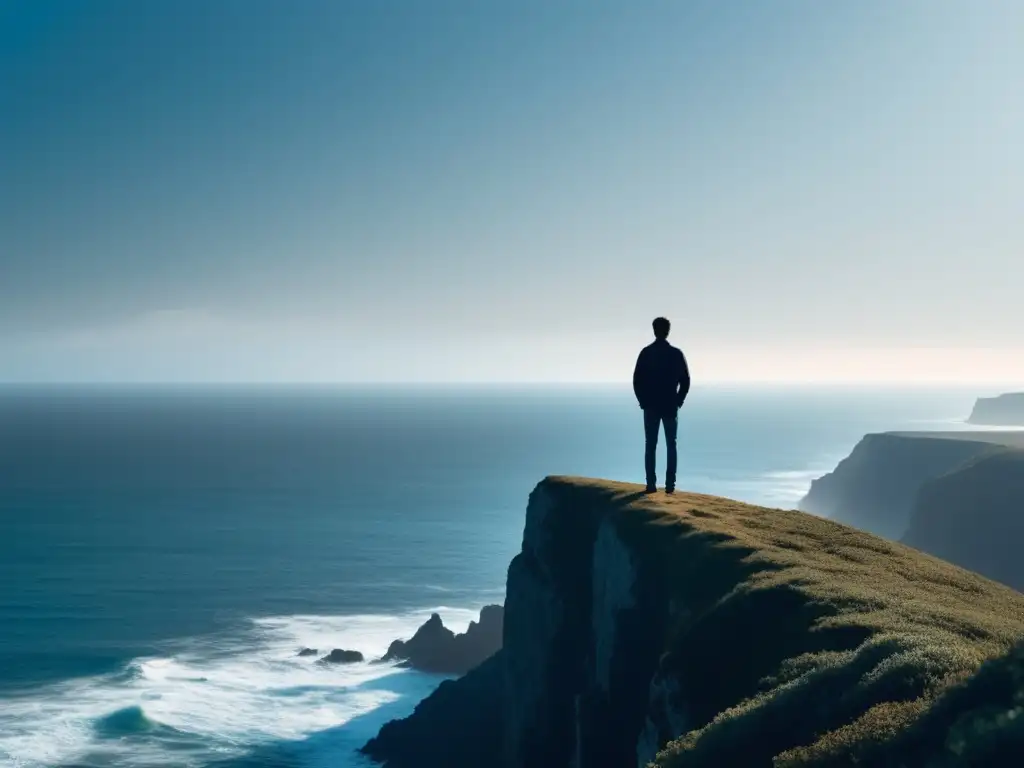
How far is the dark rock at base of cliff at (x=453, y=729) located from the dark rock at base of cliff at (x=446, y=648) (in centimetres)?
1480

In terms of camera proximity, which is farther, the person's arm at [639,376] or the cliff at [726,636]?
the person's arm at [639,376]

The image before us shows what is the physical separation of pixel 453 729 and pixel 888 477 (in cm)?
9267

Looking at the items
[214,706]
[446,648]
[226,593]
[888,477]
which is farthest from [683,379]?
[888,477]

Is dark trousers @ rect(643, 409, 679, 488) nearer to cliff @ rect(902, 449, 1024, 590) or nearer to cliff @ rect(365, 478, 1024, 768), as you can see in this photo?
cliff @ rect(365, 478, 1024, 768)

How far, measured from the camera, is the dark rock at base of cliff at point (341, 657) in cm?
5747

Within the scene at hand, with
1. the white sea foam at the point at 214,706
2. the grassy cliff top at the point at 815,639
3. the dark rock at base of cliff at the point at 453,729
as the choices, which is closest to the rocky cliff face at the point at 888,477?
the white sea foam at the point at 214,706

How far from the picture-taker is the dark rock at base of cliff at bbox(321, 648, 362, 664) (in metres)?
57.5

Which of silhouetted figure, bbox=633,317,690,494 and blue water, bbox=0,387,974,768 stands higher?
silhouetted figure, bbox=633,317,690,494

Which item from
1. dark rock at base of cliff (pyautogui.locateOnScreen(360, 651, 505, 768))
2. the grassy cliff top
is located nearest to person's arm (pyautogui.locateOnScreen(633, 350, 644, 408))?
the grassy cliff top

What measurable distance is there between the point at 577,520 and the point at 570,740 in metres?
6.81

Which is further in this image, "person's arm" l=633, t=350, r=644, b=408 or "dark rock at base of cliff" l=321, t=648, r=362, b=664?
"dark rock at base of cliff" l=321, t=648, r=362, b=664

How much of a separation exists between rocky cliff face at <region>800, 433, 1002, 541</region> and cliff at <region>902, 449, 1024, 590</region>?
1695cm

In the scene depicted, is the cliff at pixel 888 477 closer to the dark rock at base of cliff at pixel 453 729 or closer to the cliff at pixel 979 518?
the cliff at pixel 979 518

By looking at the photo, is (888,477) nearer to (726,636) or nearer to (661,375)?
(661,375)
